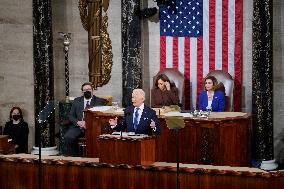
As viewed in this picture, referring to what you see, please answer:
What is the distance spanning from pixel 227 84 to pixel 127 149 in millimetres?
3990

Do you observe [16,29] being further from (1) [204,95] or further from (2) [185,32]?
(1) [204,95]

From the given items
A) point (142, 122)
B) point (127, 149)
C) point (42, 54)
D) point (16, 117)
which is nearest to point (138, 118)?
point (142, 122)

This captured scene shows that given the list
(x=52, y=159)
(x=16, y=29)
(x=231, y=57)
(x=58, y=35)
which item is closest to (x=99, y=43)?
(x=58, y=35)

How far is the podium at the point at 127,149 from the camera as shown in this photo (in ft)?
25.7

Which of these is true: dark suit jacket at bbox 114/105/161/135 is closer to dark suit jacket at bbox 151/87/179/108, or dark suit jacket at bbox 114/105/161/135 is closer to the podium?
the podium

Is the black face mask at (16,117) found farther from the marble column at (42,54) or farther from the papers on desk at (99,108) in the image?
the papers on desk at (99,108)

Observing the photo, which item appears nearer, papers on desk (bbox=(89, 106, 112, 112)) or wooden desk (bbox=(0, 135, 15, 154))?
wooden desk (bbox=(0, 135, 15, 154))

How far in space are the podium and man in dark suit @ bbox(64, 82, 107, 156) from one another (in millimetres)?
3032

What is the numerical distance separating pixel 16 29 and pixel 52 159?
207 inches

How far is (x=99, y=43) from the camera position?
509 inches

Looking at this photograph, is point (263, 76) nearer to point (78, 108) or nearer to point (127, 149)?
point (78, 108)

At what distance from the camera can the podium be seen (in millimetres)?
7844

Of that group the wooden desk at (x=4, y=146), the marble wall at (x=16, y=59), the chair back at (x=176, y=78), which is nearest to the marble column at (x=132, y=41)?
the chair back at (x=176, y=78)

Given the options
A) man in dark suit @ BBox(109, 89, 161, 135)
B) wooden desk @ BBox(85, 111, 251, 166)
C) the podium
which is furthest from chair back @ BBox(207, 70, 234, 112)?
the podium
